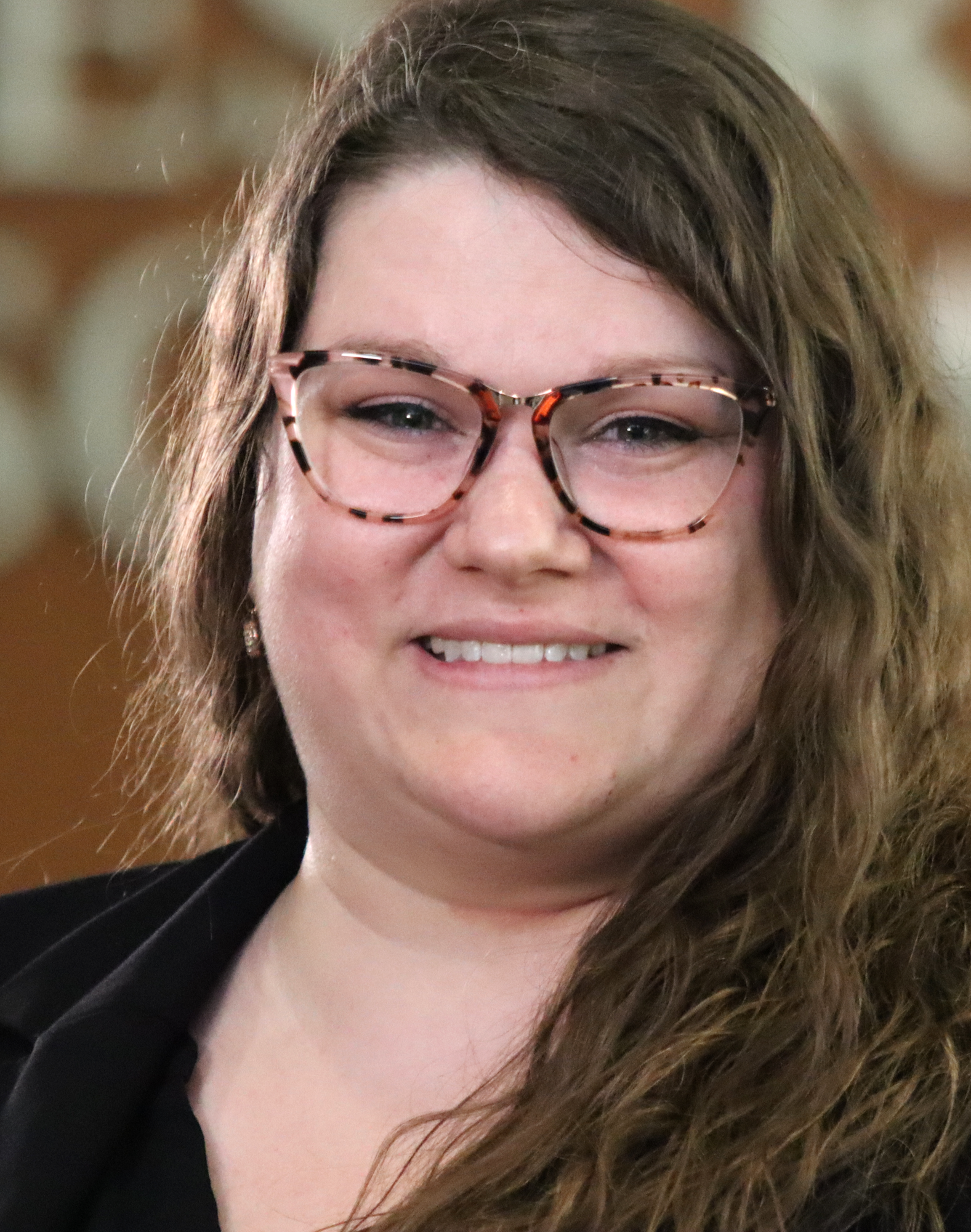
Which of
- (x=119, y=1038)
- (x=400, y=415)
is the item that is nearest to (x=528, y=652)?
(x=400, y=415)

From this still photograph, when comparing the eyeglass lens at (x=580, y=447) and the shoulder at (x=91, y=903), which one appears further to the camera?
the shoulder at (x=91, y=903)

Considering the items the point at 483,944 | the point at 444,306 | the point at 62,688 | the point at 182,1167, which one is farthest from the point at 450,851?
the point at 62,688

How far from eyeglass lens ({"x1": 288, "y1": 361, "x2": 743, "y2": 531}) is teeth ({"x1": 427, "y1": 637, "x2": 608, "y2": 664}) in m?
0.11

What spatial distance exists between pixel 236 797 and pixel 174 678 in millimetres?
145

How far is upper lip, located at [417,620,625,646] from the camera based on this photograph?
4.35ft

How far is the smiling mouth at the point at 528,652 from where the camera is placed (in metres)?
1.34

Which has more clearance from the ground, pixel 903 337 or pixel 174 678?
pixel 903 337

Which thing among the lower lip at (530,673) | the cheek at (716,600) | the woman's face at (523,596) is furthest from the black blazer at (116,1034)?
the cheek at (716,600)

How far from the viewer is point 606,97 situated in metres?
1.34

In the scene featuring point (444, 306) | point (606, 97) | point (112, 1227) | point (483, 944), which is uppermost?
point (606, 97)

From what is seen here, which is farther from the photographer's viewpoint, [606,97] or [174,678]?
[174,678]

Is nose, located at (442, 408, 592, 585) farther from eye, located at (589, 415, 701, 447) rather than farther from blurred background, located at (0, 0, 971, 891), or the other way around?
blurred background, located at (0, 0, 971, 891)

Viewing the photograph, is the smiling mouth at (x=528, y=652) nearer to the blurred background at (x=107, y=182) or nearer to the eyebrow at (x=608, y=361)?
the eyebrow at (x=608, y=361)

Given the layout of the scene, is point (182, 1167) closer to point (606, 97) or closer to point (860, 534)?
point (860, 534)
